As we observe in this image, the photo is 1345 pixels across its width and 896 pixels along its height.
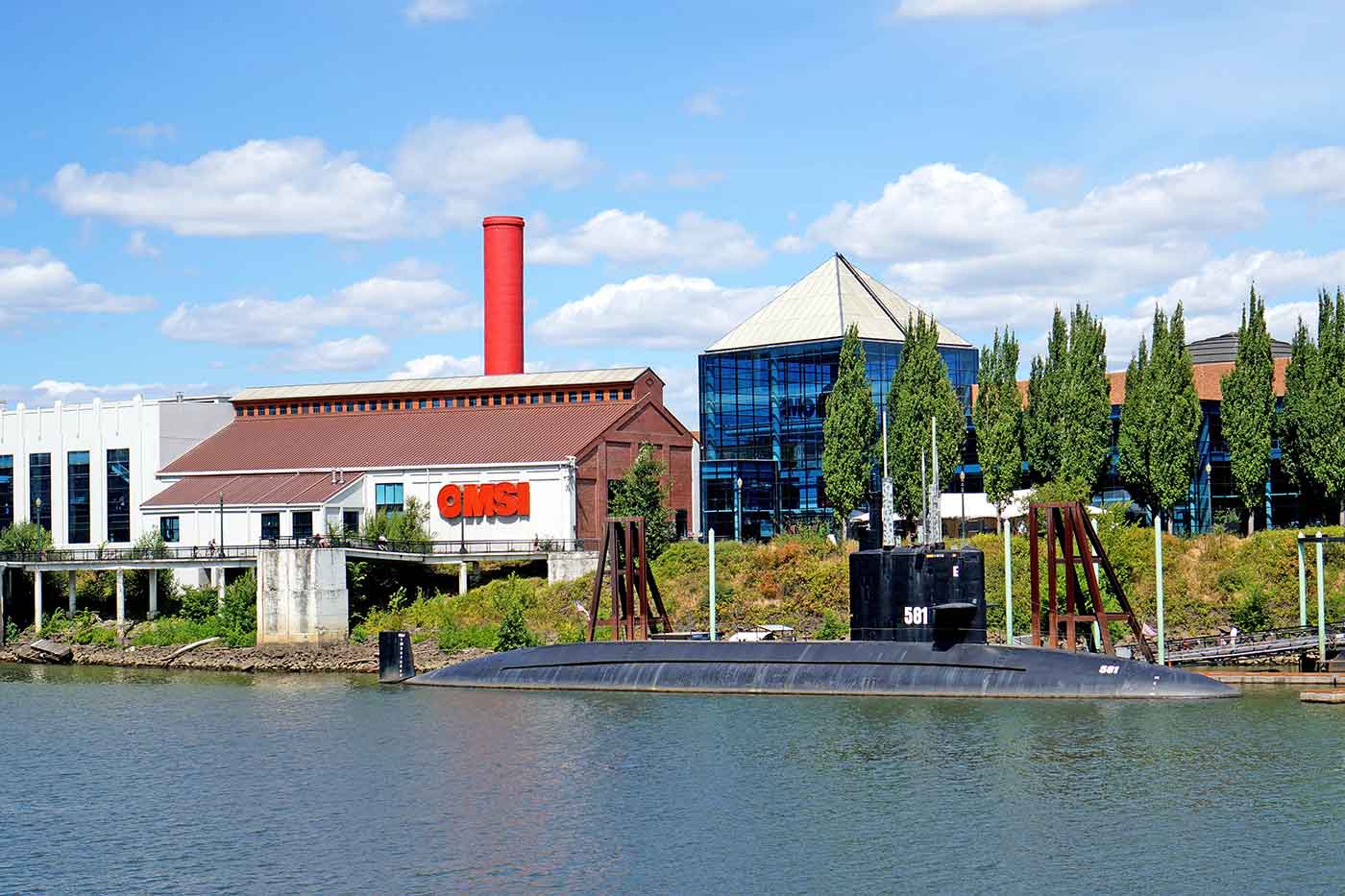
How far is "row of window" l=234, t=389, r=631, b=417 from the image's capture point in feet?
307

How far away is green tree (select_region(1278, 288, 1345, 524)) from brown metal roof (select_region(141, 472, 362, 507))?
4968 centimetres

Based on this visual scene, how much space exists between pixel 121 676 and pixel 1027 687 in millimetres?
41222

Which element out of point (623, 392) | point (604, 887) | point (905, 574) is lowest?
point (604, 887)

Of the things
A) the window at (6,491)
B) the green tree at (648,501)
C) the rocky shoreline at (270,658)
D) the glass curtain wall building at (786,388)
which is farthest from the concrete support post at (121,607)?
the glass curtain wall building at (786,388)

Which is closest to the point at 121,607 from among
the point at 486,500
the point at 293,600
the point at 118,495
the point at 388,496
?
the point at 388,496

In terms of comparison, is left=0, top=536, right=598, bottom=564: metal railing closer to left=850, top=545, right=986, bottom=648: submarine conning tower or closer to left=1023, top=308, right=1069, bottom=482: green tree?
left=1023, top=308, right=1069, bottom=482: green tree

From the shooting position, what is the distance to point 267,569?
2916 inches

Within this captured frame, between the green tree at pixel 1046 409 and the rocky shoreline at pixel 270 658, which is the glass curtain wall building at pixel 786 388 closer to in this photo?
the green tree at pixel 1046 409

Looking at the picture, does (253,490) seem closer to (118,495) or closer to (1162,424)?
(118,495)

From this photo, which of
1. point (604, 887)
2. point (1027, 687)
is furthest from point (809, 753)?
point (604, 887)

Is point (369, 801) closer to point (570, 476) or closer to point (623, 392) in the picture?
point (570, 476)

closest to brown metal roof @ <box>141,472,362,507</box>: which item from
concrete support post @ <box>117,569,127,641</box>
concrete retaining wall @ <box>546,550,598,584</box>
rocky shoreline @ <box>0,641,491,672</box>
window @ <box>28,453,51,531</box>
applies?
concrete support post @ <box>117,569,127,641</box>

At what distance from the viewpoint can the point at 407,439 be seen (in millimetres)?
93625

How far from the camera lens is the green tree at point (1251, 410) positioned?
77.4m
